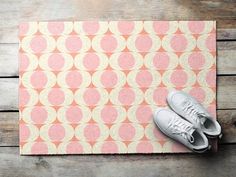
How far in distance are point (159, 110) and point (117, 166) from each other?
0.20m

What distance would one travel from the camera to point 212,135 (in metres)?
1.10

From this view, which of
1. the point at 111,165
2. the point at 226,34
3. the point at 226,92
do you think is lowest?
the point at 111,165

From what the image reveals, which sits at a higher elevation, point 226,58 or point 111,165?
point 226,58

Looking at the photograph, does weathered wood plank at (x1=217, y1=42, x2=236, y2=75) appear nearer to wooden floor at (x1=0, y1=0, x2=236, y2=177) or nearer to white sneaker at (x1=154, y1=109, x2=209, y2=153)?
wooden floor at (x1=0, y1=0, x2=236, y2=177)

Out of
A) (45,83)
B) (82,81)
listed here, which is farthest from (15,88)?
(82,81)

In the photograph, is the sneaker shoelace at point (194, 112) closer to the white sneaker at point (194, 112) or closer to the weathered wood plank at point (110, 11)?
the white sneaker at point (194, 112)

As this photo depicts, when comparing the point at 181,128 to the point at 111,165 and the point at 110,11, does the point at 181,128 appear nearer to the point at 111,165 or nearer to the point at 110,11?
the point at 111,165

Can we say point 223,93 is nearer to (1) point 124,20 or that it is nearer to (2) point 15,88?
(1) point 124,20

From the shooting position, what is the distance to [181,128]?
1096 millimetres

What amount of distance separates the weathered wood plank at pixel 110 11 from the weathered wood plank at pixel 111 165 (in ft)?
1.11

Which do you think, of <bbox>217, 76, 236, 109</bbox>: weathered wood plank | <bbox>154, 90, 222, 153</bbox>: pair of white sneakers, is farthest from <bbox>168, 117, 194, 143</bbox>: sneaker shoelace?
<bbox>217, 76, 236, 109</bbox>: weathered wood plank

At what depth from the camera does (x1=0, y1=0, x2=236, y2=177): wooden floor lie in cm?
→ 113

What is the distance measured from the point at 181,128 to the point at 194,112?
0.19 feet

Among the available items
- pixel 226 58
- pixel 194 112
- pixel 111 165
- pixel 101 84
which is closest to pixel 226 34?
pixel 226 58
